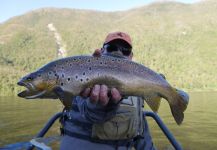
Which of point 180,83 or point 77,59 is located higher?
point 77,59

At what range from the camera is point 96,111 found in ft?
13.9

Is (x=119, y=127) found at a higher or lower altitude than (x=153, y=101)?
lower

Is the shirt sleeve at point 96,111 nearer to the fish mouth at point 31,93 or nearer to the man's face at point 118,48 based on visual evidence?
the fish mouth at point 31,93

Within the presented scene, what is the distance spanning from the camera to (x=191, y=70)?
179 meters

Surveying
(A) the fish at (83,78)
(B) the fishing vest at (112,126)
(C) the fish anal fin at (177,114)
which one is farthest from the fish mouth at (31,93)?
(C) the fish anal fin at (177,114)

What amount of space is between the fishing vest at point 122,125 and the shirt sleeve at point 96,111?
0.54ft

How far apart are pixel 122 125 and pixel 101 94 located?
78cm

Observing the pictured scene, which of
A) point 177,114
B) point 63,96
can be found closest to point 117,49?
point 177,114

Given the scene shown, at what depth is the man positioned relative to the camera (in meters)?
4.27

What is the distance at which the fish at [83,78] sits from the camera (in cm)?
392

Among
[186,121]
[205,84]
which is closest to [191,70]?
[205,84]

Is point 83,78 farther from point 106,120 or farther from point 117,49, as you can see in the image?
point 117,49

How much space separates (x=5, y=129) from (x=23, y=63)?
16100 cm

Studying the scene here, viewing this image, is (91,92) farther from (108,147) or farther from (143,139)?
(143,139)
